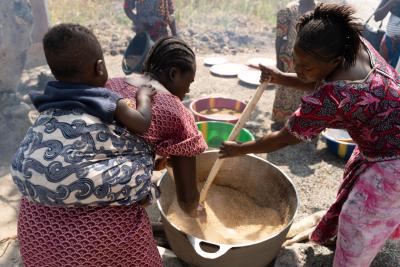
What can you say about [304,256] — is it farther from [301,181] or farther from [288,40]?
[288,40]

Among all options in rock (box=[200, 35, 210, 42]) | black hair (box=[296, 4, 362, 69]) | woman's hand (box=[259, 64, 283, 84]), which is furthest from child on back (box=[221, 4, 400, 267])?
rock (box=[200, 35, 210, 42])

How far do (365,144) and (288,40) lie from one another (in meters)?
2.28

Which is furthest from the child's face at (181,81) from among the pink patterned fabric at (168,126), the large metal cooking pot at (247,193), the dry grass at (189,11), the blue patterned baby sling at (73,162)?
the dry grass at (189,11)

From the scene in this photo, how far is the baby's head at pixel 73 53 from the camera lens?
3.44 ft

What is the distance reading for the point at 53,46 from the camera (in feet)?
3.46

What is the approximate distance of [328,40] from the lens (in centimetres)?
129

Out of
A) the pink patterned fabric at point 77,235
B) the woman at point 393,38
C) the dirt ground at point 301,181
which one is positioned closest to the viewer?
the pink patterned fabric at point 77,235

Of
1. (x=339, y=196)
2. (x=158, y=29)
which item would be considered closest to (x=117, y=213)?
(x=339, y=196)

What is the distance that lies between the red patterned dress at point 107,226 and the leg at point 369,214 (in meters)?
0.86

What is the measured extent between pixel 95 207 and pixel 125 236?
0.56 feet

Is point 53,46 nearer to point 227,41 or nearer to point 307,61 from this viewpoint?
point 307,61

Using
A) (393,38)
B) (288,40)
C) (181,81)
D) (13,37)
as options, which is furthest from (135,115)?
(393,38)

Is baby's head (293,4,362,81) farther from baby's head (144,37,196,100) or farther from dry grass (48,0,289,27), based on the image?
dry grass (48,0,289,27)

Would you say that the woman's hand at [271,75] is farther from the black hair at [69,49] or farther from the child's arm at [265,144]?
the black hair at [69,49]
